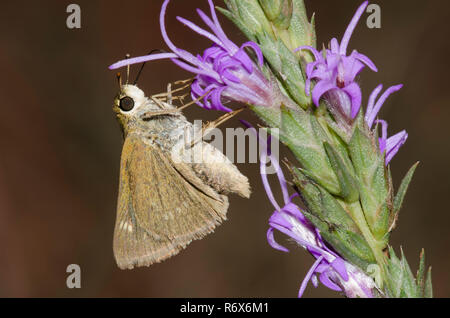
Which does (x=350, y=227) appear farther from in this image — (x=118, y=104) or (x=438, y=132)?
(x=438, y=132)

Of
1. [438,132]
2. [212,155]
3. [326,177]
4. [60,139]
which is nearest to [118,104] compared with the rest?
[212,155]

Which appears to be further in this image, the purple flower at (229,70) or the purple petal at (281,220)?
the purple petal at (281,220)

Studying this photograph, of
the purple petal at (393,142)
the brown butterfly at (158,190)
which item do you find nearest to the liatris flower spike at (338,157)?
the purple petal at (393,142)

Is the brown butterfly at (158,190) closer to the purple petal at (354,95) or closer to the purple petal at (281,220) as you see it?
the purple petal at (281,220)

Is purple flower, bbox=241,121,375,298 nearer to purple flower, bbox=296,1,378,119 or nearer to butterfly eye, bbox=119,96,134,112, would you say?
purple flower, bbox=296,1,378,119

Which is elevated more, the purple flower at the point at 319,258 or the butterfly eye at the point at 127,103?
the butterfly eye at the point at 127,103

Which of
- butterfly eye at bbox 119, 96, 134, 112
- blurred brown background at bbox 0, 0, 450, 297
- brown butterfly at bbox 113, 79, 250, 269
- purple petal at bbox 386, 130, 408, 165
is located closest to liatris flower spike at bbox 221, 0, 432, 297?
purple petal at bbox 386, 130, 408, 165

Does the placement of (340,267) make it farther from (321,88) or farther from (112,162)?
(112,162)
